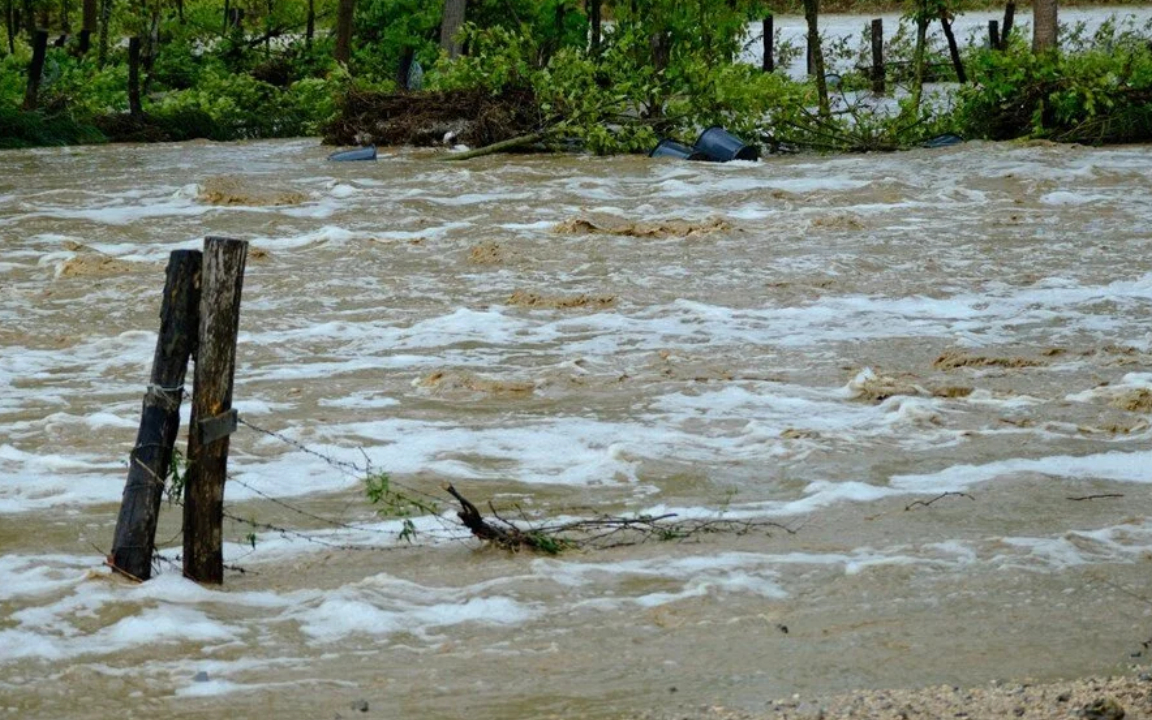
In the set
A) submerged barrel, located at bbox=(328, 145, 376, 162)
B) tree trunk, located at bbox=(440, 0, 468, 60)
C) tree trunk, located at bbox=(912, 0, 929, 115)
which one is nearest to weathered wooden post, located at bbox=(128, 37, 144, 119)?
Answer: submerged barrel, located at bbox=(328, 145, 376, 162)

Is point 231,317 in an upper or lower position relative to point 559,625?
upper

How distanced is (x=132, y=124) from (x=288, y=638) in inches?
785

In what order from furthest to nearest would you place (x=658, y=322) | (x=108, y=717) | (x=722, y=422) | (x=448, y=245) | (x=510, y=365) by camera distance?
(x=448, y=245), (x=658, y=322), (x=510, y=365), (x=722, y=422), (x=108, y=717)

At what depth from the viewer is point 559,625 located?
4840 mm

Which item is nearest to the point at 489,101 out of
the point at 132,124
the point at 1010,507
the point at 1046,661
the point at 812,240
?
the point at 132,124

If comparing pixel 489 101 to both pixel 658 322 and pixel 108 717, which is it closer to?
pixel 658 322

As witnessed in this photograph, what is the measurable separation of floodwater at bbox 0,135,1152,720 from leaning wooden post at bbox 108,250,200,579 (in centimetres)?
15

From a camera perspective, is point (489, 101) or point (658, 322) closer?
point (658, 322)

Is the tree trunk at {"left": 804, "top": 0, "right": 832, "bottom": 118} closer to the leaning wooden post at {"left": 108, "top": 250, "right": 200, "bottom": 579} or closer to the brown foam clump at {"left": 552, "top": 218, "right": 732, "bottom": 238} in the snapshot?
the brown foam clump at {"left": 552, "top": 218, "right": 732, "bottom": 238}

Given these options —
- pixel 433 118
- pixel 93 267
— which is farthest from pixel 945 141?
pixel 93 267

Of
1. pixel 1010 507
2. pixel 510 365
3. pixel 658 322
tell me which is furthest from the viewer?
pixel 658 322

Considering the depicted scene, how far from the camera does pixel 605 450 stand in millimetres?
7008

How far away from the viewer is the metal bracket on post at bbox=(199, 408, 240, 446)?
4.95 meters

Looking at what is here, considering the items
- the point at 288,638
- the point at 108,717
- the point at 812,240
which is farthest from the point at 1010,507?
the point at 812,240
